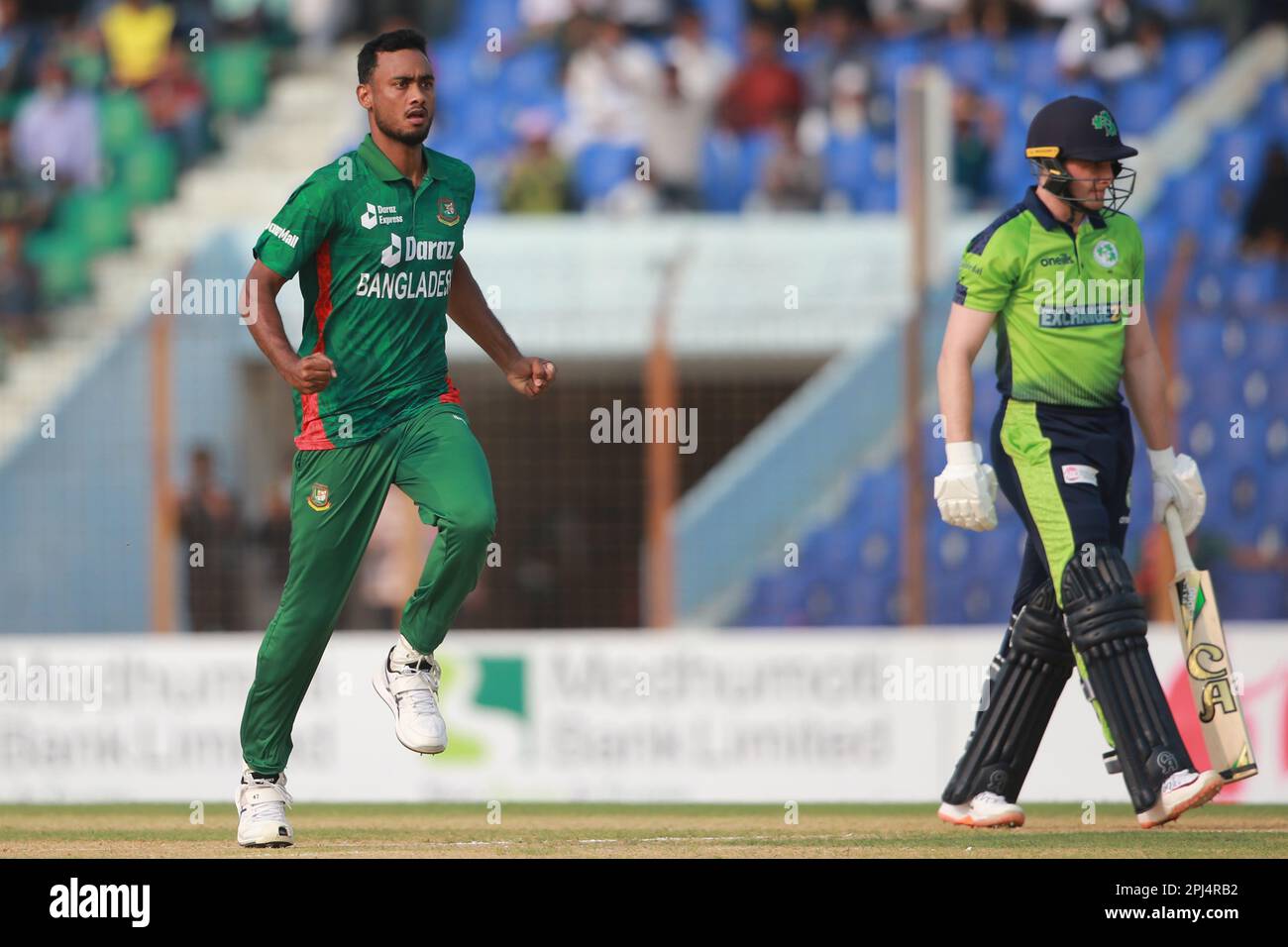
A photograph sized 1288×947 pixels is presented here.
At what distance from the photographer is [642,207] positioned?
17547 millimetres

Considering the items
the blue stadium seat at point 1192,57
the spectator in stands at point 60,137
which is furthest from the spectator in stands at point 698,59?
the spectator in stands at point 60,137

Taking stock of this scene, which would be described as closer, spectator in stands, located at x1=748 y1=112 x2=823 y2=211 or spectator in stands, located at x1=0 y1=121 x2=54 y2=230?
spectator in stands, located at x1=748 y1=112 x2=823 y2=211

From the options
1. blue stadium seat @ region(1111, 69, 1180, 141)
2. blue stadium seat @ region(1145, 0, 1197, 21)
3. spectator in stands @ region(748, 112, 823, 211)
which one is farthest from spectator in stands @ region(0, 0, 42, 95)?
blue stadium seat @ region(1145, 0, 1197, 21)

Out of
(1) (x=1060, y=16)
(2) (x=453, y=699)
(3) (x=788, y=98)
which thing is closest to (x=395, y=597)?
(2) (x=453, y=699)

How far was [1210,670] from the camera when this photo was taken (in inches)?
308

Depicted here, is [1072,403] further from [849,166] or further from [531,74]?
[531,74]

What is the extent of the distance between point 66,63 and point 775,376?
8.32 m

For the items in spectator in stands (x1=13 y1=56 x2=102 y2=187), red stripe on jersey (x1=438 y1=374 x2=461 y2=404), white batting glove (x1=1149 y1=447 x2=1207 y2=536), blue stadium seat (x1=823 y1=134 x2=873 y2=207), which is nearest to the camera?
red stripe on jersey (x1=438 y1=374 x2=461 y2=404)

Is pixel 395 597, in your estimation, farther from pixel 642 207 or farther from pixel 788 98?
pixel 788 98

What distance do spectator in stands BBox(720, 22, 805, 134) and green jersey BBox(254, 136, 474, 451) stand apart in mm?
11006

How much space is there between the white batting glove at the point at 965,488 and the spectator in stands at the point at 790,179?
32.5 feet

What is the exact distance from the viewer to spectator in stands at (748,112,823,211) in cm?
1748

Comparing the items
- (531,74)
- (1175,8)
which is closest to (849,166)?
(531,74)

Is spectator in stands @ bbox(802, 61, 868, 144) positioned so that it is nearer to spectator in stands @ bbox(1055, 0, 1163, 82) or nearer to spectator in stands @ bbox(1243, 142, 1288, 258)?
spectator in stands @ bbox(1055, 0, 1163, 82)
